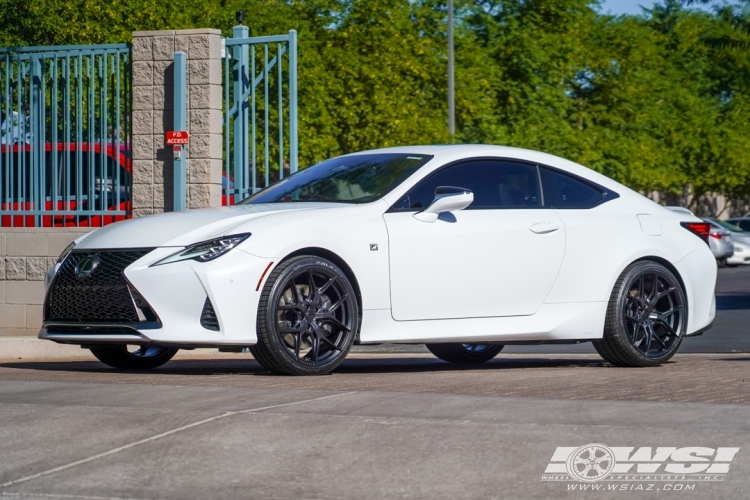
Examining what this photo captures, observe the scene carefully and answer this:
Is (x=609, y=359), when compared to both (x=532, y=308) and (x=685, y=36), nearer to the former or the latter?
(x=532, y=308)

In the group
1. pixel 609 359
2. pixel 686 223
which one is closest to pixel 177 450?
pixel 609 359

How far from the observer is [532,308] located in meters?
8.83

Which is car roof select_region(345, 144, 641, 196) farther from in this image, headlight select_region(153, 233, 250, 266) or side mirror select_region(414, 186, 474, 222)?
headlight select_region(153, 233, 250, 266)

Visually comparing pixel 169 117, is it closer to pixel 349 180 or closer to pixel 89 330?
pixel 349 180

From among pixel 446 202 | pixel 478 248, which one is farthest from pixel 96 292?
pixel 478 248

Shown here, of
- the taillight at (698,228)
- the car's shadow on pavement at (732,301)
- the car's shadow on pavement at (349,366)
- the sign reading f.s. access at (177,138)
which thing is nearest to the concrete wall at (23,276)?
the sign reading f.s. access at (177,138)

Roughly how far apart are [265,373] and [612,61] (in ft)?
146

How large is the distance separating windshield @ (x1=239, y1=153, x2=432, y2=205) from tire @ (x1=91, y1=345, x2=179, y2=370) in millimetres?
1292

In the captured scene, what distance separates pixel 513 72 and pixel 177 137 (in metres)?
33.3

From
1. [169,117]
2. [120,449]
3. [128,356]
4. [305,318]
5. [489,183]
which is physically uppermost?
[169,117]

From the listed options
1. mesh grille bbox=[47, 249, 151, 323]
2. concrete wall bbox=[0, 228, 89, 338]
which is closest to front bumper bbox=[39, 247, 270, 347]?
mesh grille bbox=[47, 249, 151, 323]

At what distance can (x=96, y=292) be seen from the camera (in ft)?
26.1

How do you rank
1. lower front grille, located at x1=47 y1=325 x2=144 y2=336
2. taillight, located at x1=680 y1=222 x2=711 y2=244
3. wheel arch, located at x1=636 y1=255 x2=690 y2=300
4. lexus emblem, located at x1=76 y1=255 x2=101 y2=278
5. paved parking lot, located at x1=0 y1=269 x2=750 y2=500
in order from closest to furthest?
paved parking lot, located at x1=0 y1=269 x2=750 y2=500
lower front grille, located at x1=47 y1=325 x2=144 y2=336
lexus emblem, located at x1=76 y1=255 x2=101 y2=278
wheel arch, located at x1=636 y1=255 x2=690 y2=300
taillight, located at x1=680 y1=222 x2=711 y2=244

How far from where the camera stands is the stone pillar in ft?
41.6
